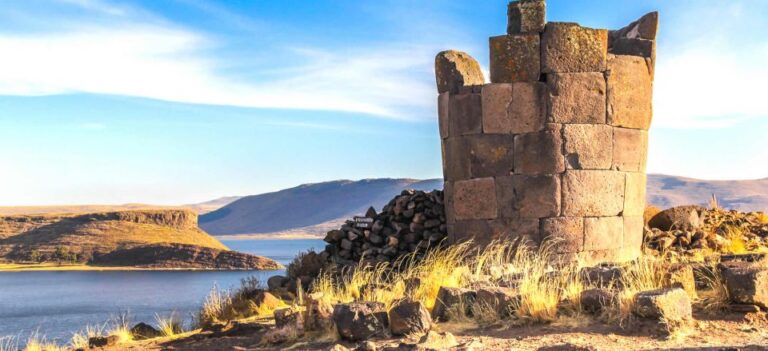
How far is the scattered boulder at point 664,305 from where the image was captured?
23.9 feet

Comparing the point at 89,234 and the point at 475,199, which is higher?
the point at 475,199

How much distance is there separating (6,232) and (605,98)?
9378cm

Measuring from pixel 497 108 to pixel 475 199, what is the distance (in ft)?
4.47

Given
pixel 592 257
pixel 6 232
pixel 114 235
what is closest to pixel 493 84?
pixel 592 257

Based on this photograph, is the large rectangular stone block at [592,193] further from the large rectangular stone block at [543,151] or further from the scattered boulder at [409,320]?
the scattered boulder at [409,320]

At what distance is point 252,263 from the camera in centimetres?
7725

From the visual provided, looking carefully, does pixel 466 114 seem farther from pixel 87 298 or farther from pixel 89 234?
pixel 89 234

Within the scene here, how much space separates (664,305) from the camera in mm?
7293

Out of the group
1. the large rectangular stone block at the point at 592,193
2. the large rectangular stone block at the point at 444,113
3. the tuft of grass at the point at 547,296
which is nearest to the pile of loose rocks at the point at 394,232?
the large rectangular stone block at the point at 444,113

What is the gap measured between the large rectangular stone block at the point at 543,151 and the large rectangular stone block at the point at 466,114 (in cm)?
72

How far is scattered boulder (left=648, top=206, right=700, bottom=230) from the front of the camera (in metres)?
14.4

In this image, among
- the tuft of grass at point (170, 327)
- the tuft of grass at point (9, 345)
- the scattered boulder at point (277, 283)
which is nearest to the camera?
the tuft of grass at point (9, 345)

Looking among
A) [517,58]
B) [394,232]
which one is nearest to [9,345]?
[394,232]

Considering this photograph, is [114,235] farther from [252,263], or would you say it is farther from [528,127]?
[528,127]
